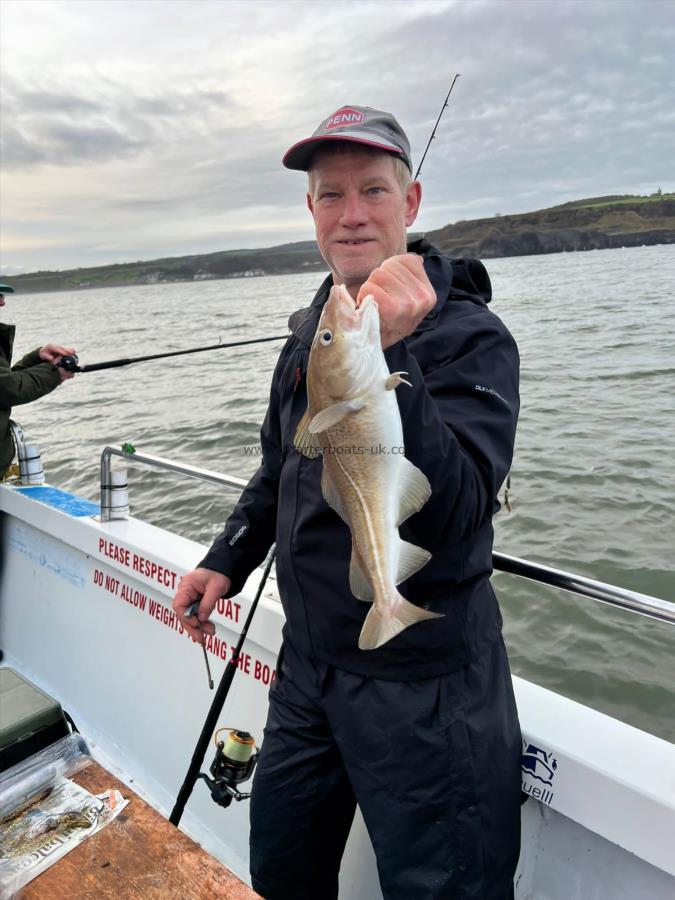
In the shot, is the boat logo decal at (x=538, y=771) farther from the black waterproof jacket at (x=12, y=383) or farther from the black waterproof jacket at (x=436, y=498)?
the black waterproof jacket at (x=12, y=383)

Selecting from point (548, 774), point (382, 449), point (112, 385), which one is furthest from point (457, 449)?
point (112, 385)

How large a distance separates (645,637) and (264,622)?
3.46 m

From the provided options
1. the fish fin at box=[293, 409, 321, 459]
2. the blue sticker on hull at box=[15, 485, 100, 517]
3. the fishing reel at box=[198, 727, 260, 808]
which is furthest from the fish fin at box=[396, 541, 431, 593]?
the blue sticker on hull at box=[15, 485, 100, 517]

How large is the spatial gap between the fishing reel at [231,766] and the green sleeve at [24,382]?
116 inches

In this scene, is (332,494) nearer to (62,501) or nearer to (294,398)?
(294,398)

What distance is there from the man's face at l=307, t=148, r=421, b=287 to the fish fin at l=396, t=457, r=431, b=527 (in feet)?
2.57

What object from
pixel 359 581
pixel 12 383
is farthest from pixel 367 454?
pixel 12 383

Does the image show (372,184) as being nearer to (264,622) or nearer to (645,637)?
(264,622)

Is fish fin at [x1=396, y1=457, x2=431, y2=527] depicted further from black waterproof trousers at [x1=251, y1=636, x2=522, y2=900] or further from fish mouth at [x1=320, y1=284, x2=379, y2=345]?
black waterproof trousers at [x1=251, y1=636, x2=522, y2=900]

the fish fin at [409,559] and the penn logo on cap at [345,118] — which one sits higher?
the penn logo on cap at [345,118]

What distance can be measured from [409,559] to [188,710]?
2.33 meters

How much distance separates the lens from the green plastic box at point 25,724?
199 cm

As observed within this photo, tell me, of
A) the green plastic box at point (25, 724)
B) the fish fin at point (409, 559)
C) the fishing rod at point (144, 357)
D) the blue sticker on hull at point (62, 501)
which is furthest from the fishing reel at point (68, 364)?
the fish fin at point (409, 559)

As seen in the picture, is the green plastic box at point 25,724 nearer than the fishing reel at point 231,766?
Yes
